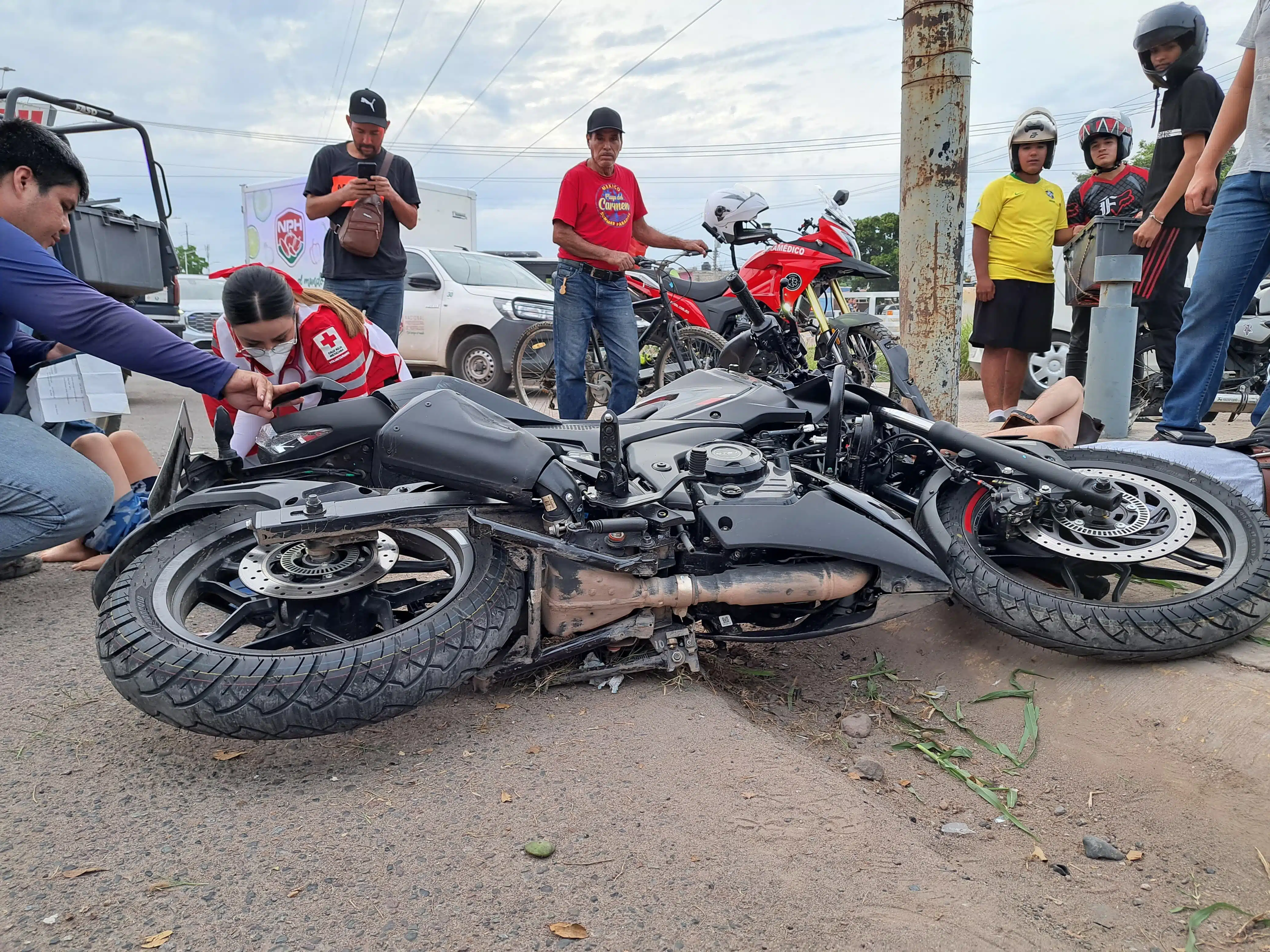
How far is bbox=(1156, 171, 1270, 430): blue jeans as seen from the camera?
123 inches

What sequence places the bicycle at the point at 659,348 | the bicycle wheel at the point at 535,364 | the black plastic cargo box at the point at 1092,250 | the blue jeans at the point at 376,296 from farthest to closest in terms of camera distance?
the bicycle wheel at the point at 535,364 < the bicycle at the point at 659,348 < the blue jeans at the point at 376,296 < the black plastic cargo box at the point at 1092,250

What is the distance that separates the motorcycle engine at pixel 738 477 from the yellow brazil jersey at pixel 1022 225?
3.23 metres

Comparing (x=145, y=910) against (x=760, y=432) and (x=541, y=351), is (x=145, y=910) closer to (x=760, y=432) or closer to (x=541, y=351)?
(x=760, y=432)

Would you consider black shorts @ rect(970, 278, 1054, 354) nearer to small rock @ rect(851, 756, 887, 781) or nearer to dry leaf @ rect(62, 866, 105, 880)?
small rock @ rect(851, 756, 887, 781)

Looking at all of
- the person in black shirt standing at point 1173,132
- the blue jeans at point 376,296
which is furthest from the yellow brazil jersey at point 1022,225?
the blue jeans at point 376,296

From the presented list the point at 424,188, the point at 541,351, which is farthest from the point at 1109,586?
the point at 424,188

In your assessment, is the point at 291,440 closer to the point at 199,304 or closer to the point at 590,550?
the point at 590,550

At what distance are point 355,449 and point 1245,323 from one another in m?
6.96

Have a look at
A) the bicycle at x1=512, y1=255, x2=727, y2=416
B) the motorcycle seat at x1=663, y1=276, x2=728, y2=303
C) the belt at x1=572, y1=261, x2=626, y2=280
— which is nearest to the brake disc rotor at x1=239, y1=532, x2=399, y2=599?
the belt at x1=572, y1=261, x2=626, y2=280

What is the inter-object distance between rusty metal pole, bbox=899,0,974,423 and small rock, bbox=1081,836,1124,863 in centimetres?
324

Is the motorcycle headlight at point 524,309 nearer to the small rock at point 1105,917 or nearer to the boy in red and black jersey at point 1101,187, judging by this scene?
the boy in red and black jersey at point 1101,187

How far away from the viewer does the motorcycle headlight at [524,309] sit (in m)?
8.56

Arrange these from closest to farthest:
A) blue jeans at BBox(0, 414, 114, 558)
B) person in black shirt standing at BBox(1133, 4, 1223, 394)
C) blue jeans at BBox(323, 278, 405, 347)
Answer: blue jeans at BBox(0, 414, 114, 558) → person in black shirt standing at BBox(1133, 4, 1223, 394) → blue jeans at BBox(323, 278, 405, 347)

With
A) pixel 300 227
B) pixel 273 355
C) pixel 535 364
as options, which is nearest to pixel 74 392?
pixel 273 355
